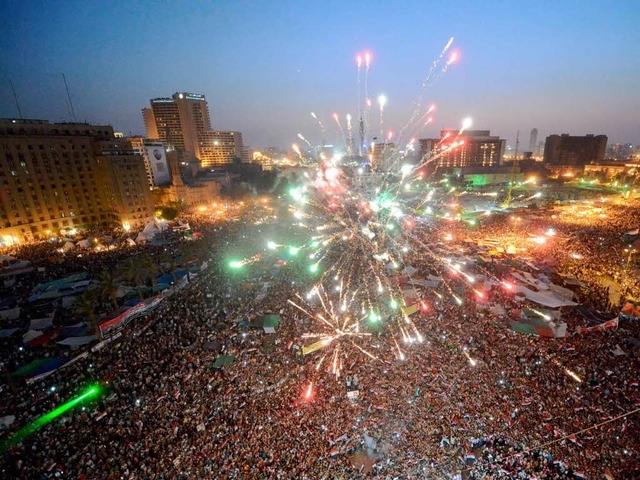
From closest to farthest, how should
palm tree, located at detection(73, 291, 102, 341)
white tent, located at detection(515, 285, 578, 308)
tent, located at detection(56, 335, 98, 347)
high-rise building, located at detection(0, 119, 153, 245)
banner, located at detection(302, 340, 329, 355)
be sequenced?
banner, located at detection(302, 340, 329, 355) < palm tree, located at detection(73, 291, 102, 341) < tent, located at detection(56, 335, 98, 347) < white tent, located at detection(515, 285, 578, 308) < high-rise building, located at detection(0, 119, 153, 245)

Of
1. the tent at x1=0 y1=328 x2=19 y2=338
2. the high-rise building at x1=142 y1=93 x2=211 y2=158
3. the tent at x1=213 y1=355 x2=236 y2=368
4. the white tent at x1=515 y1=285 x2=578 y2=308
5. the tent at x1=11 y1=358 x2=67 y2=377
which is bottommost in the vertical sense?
the white tent at x1=515 y1=285 x2=578 y2=308

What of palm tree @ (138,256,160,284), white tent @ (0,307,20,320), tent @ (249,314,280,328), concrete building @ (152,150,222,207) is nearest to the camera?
tent @ (249,314,280,328)

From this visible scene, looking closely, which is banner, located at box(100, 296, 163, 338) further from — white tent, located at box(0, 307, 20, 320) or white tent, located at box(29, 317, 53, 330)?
white tent, located at box(0, 307, 20, 320)

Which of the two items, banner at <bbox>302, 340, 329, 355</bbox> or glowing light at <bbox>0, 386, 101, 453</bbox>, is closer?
glowing light at <bbox>0, 386, 101, 453</bbox>

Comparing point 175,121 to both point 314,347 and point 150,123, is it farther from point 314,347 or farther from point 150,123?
point 314,347

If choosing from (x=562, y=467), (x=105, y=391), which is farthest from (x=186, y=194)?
(x=562, y=467)

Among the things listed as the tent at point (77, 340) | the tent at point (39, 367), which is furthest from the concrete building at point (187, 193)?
the tent at point (39, 367)

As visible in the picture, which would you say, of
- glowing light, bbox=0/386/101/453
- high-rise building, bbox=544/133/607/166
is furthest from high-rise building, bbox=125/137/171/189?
high-rise building, bbox=544/133/607/166
